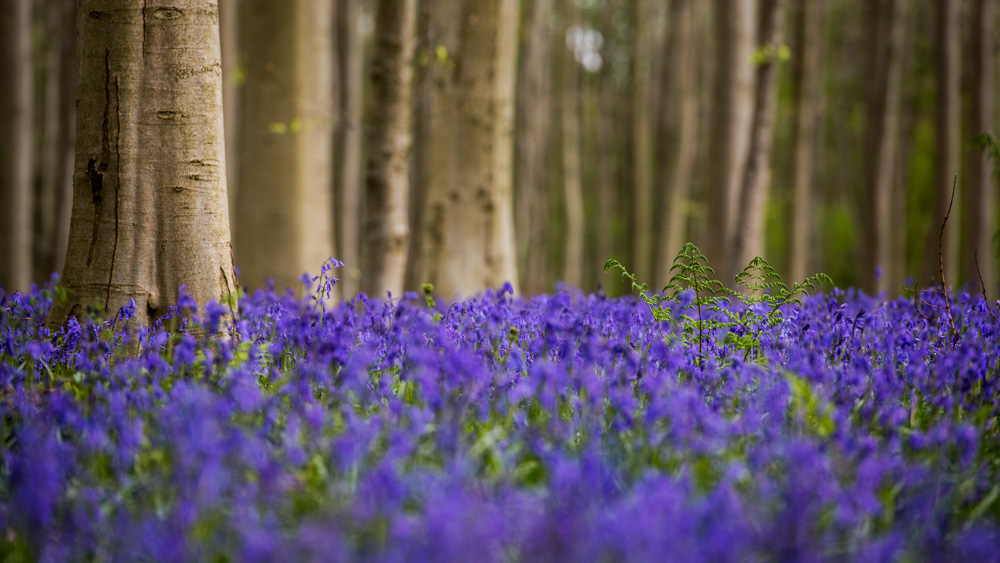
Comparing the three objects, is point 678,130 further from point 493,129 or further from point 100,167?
point 100,167

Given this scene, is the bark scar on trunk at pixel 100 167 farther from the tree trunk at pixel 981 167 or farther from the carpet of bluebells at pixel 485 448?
the tree trunk at pixel 981 167

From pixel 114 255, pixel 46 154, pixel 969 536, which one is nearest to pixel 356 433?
pixel 969 536

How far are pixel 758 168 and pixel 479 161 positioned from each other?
3.42 m

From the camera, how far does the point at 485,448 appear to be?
2473 millimetres

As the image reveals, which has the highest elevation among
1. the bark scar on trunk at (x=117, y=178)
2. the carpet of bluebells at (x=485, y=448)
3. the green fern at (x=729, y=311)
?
the bark scar on trunk at (x=117, y=178)

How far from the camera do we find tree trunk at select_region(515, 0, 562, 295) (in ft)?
57.2

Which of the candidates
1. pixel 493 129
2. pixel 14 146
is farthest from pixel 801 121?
pixel 14 146

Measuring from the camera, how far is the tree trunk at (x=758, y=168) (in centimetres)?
888

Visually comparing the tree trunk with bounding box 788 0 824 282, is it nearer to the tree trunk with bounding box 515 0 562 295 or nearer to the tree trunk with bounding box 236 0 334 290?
the tree trunk with bounding box 515 0 562 295

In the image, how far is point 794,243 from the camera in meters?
11.9

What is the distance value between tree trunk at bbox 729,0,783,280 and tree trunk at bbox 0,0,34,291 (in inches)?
343

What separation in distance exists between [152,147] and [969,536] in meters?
3.51

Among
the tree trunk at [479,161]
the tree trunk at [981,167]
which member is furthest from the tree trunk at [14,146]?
the tree trunk at [981,167]

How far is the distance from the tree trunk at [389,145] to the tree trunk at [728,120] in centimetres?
406
